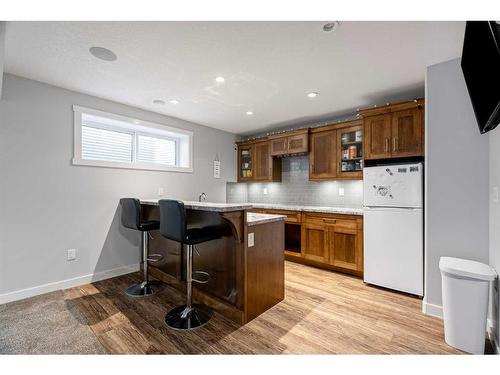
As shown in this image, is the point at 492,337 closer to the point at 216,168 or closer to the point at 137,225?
the point at 137,225

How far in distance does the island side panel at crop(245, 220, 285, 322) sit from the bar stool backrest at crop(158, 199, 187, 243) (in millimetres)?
599

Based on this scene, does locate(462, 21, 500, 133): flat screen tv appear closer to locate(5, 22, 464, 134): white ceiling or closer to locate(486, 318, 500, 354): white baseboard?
locate(5, 22, 464, 134): white ceiling

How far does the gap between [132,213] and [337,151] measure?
10.1ft

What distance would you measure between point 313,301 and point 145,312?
1.79 meters

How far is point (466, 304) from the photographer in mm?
1809

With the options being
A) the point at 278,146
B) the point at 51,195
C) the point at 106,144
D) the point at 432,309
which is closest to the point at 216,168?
the point at 278,146

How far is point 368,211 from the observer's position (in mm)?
3061

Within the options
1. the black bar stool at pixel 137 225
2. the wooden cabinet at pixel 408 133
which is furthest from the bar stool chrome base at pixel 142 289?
the wooden cabinet at pixel 408 133

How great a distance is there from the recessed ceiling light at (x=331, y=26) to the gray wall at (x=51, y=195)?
117 inches

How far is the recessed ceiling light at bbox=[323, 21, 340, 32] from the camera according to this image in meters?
1.76

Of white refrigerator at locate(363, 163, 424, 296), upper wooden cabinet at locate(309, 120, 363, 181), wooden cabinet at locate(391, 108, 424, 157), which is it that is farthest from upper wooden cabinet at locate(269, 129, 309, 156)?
wooden cabinet at locate(391, 108, 424, 157)
